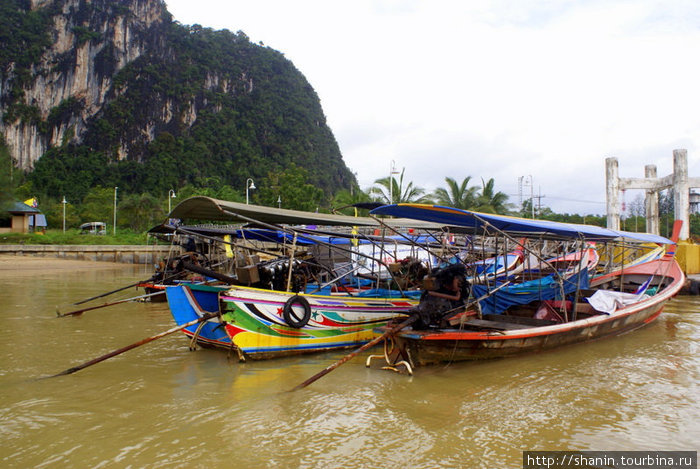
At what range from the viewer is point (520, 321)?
286 inches

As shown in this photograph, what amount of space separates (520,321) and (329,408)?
374cm

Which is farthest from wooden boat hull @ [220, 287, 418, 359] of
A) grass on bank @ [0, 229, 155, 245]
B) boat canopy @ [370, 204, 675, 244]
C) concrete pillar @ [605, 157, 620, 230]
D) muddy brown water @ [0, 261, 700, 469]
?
grass on bank @ [0, 229, 155, 245]

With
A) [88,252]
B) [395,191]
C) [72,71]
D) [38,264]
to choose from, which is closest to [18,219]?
[88,252]

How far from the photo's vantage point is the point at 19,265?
78.1 feet

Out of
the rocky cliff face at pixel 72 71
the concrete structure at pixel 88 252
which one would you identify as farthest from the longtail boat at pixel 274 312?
the rocky cliff face at pixel 72 71

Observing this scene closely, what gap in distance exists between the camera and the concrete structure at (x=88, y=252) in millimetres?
27391

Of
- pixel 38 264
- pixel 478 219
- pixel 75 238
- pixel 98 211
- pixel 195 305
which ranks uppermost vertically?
pixel 98 211

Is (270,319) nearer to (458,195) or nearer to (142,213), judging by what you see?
(458,195)

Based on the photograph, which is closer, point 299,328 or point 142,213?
point 299,328

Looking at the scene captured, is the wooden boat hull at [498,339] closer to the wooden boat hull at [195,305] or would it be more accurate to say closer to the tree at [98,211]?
the wooden boat hull at [195,305]

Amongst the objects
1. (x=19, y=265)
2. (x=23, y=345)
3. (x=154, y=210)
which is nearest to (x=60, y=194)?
(x=154, y=210)

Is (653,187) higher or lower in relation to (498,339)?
higher

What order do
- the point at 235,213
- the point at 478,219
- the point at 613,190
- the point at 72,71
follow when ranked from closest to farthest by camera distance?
the point at 478,219
the point at 235,213
the point at 613,190
the point at 72,71

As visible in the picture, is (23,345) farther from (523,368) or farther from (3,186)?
(3,186)
